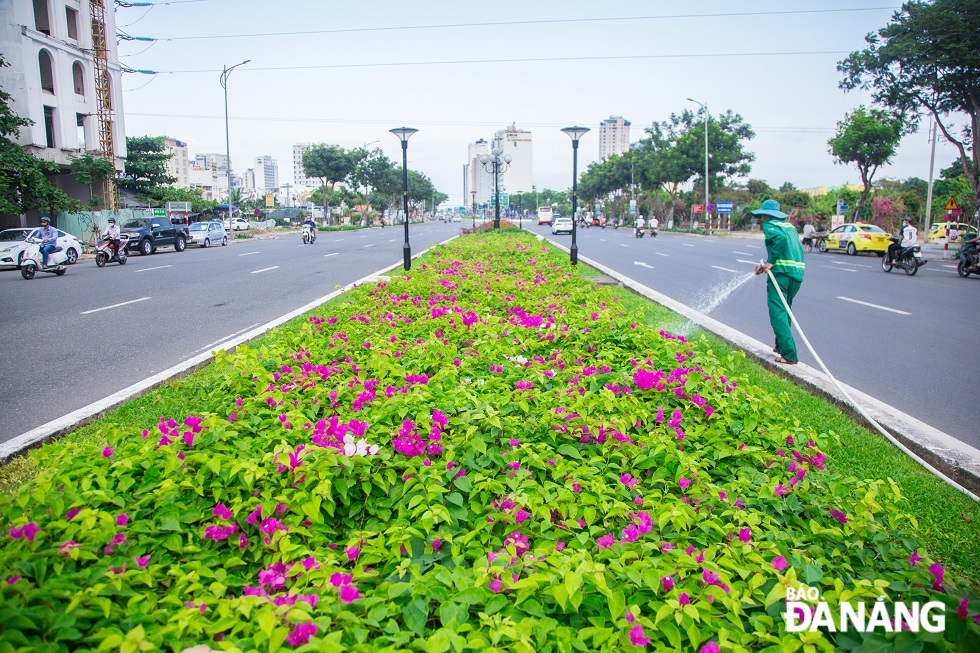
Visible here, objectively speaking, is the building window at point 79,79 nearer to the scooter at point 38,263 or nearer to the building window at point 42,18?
the building window at point 42,18

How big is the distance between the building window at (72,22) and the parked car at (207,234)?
1190 cm

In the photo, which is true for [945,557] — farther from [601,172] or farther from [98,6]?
[601,172]

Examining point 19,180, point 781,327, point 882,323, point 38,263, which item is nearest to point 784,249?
point 781,327

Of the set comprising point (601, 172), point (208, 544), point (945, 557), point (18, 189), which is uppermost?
Result: point (601, 172)

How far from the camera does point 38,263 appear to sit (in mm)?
18000

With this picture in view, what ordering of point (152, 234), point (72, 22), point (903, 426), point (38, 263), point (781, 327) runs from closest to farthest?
point (903, 426), point (781, 327), point (38, 263), point (152, 234), point (72, 22)

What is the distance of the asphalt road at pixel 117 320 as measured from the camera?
6.01 meters

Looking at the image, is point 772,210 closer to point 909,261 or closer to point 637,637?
point 637,637

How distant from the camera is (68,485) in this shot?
268cm

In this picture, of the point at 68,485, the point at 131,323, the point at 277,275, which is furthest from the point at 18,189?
the point at 68,485

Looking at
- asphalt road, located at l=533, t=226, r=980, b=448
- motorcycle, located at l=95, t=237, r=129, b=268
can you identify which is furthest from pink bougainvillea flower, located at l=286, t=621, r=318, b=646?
motorcycle, located at l=95, t=237, r=129, b=268

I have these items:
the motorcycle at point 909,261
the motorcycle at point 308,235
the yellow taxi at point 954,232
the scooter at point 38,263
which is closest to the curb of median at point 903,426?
the motorcycle at point 909,261

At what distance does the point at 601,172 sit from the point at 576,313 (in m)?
96.0

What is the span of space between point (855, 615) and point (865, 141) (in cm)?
4376
